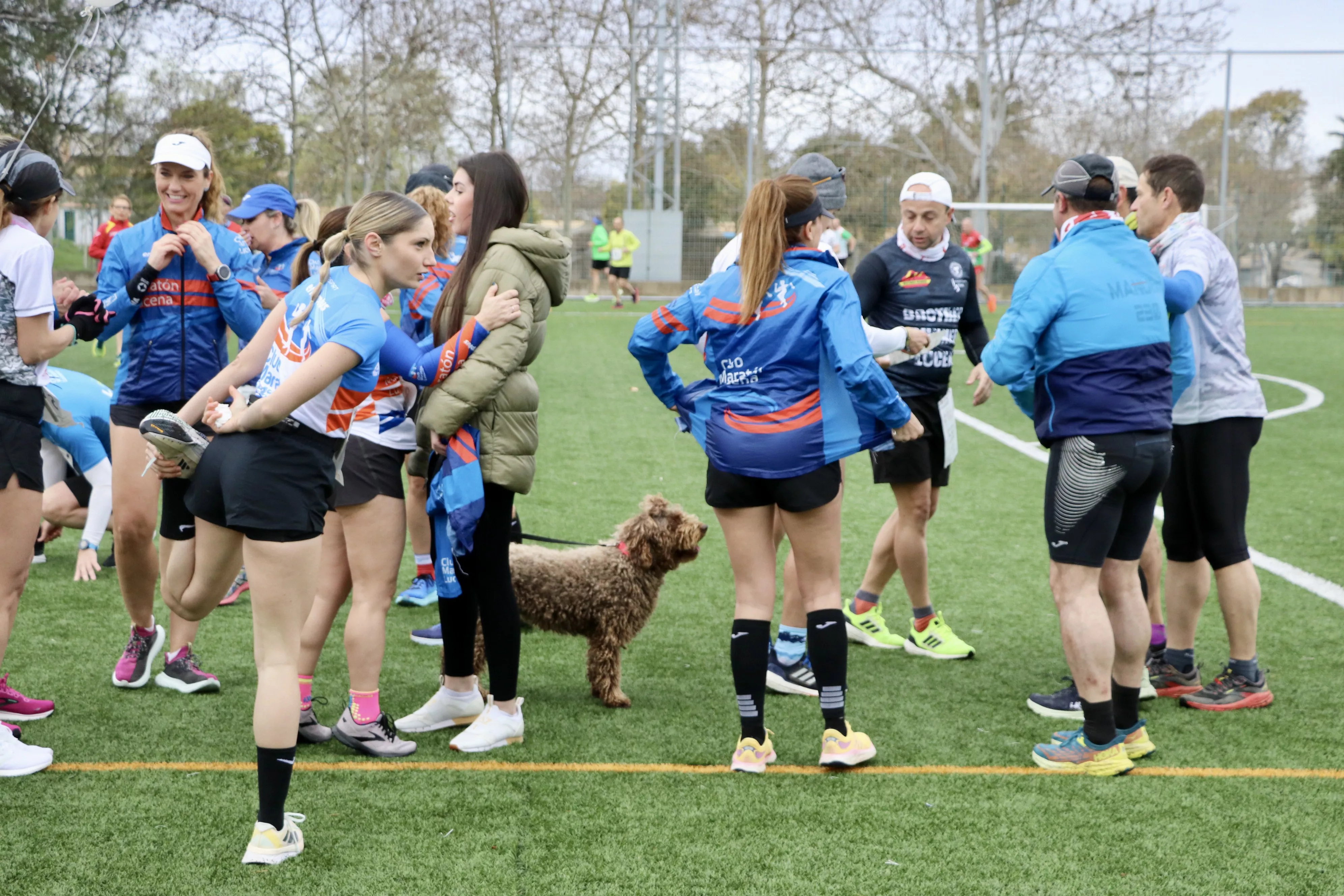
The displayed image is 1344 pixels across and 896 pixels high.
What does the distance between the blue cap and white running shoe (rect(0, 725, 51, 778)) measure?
221 cm

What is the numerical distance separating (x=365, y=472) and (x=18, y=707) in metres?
1.68

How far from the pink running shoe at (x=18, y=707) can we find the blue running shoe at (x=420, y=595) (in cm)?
190

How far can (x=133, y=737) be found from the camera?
4184 mm

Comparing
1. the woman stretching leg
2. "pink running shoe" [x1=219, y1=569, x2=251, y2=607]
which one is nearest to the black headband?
the woman stretching leg

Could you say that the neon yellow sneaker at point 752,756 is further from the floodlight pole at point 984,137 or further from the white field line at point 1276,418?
the floodlight pole at point 984,137

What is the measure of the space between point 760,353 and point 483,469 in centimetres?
98

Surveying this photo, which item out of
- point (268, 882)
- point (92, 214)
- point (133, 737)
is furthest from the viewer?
point (92, 214)

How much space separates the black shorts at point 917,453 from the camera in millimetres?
5145

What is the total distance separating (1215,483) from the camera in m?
4.59

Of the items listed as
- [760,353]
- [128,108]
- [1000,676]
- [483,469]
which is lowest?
[1000,676]

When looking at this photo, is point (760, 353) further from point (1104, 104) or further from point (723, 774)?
point (1104, 104)

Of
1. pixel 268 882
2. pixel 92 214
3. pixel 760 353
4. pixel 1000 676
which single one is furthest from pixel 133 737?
pixel 92 214

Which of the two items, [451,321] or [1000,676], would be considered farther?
[1000,676]

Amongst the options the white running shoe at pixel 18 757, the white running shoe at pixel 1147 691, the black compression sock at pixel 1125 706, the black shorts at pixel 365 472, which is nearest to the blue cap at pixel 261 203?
the black shorts at pixel 365 472
